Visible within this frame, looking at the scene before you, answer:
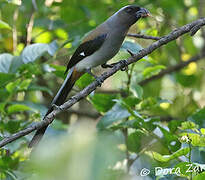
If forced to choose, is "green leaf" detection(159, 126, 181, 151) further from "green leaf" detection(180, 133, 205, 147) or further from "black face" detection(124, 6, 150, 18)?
"black face" detection(124, 6, 150, 18)

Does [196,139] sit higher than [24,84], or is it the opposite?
[24,84]

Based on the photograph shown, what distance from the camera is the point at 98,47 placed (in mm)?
3246

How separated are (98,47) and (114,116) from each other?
0.72m

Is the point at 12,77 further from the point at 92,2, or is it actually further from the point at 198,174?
the point at 92,2

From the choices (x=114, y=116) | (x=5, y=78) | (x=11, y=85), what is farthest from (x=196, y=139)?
(x=11, y=85)

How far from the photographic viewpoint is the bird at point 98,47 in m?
3.18

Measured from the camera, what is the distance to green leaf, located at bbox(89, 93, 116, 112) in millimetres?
3047

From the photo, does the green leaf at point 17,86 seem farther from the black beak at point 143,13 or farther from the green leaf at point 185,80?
the green leaf at point 185,80

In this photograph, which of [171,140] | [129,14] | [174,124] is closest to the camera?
[171,140]

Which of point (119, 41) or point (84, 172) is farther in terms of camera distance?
point (119, 41)

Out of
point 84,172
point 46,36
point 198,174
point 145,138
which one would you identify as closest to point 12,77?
point 145,138

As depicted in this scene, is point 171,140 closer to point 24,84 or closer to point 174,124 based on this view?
point 174,124

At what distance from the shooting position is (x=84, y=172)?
1194mm

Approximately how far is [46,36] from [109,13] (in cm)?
97
